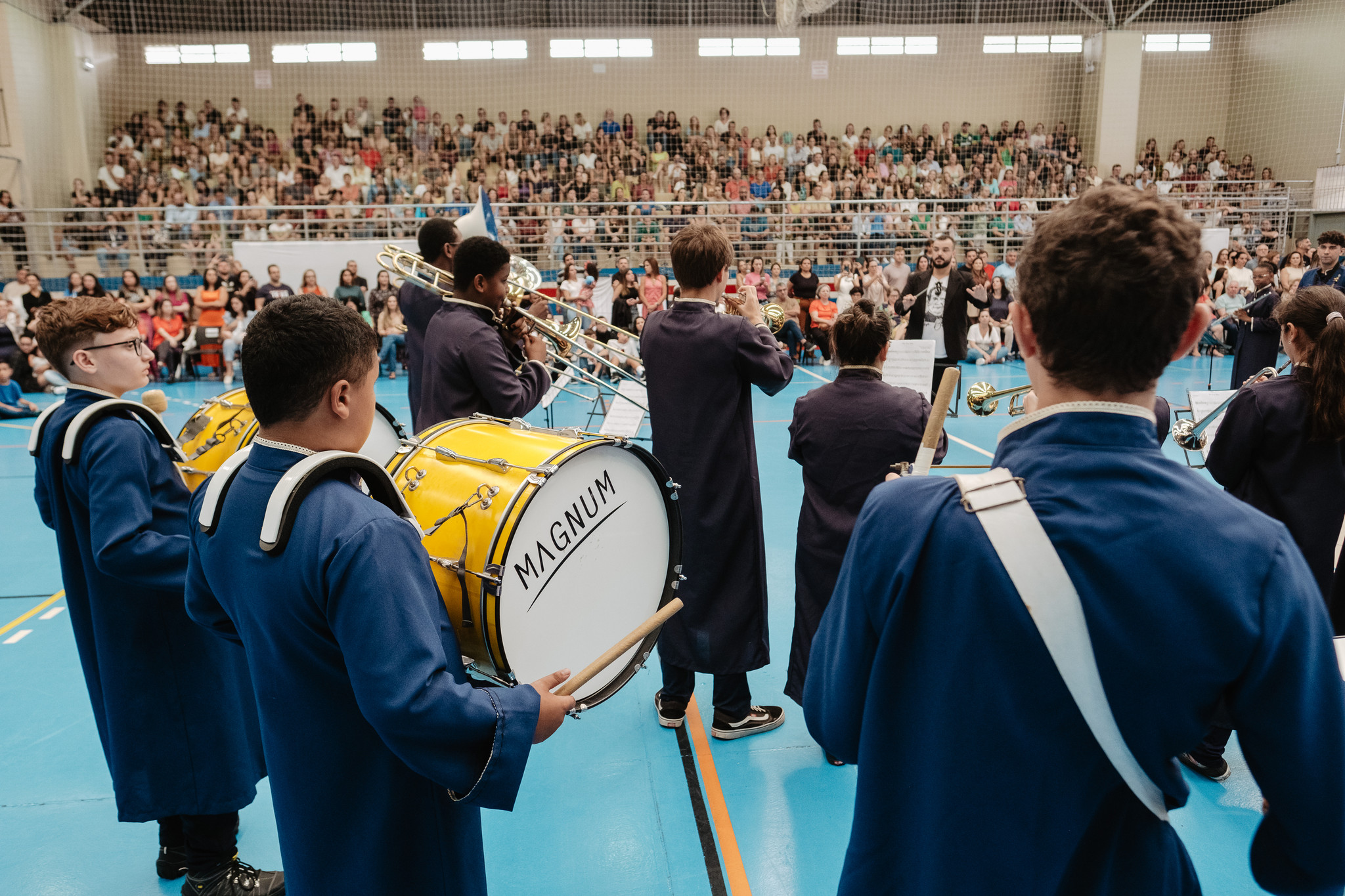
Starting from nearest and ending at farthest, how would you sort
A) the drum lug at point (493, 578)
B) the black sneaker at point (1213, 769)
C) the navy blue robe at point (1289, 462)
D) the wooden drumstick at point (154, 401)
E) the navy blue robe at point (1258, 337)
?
the drum lug at point (493, 578), the wooden drumstick at point (154, 401), the navy blue robe at point (1289, 462), the black sneaker at point (1213, 769), the navy blue robe at point (1258, 337)

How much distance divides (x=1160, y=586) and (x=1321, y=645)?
18cm

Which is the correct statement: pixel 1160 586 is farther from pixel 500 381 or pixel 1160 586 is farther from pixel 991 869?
pixel 500 381

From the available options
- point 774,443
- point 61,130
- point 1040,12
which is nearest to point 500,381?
point 774,443

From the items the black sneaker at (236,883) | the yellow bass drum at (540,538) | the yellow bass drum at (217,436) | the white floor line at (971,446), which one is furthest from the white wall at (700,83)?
the black sneaker at (236,883)

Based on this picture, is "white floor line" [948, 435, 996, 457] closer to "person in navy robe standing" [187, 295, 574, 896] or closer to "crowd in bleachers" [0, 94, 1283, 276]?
"person in navy robe standing" [187, 295, 574, 896]

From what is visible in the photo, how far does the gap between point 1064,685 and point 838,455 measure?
6.09 ft

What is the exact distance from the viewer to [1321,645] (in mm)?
930

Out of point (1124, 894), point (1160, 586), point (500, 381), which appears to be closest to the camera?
point (1160, 586)

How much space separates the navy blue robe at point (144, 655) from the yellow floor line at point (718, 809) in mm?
1316

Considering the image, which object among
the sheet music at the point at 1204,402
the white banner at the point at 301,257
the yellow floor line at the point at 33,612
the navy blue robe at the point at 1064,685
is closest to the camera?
the navy blue robe at the point at 1064,685

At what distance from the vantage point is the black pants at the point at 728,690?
319 centimetres

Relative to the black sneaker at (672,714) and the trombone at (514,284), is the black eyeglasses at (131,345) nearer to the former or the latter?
the trombone at (514,284)

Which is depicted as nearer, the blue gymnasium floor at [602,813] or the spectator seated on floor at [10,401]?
the blue gymnasium floor at [602,813]

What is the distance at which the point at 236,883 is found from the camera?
2350 mm
